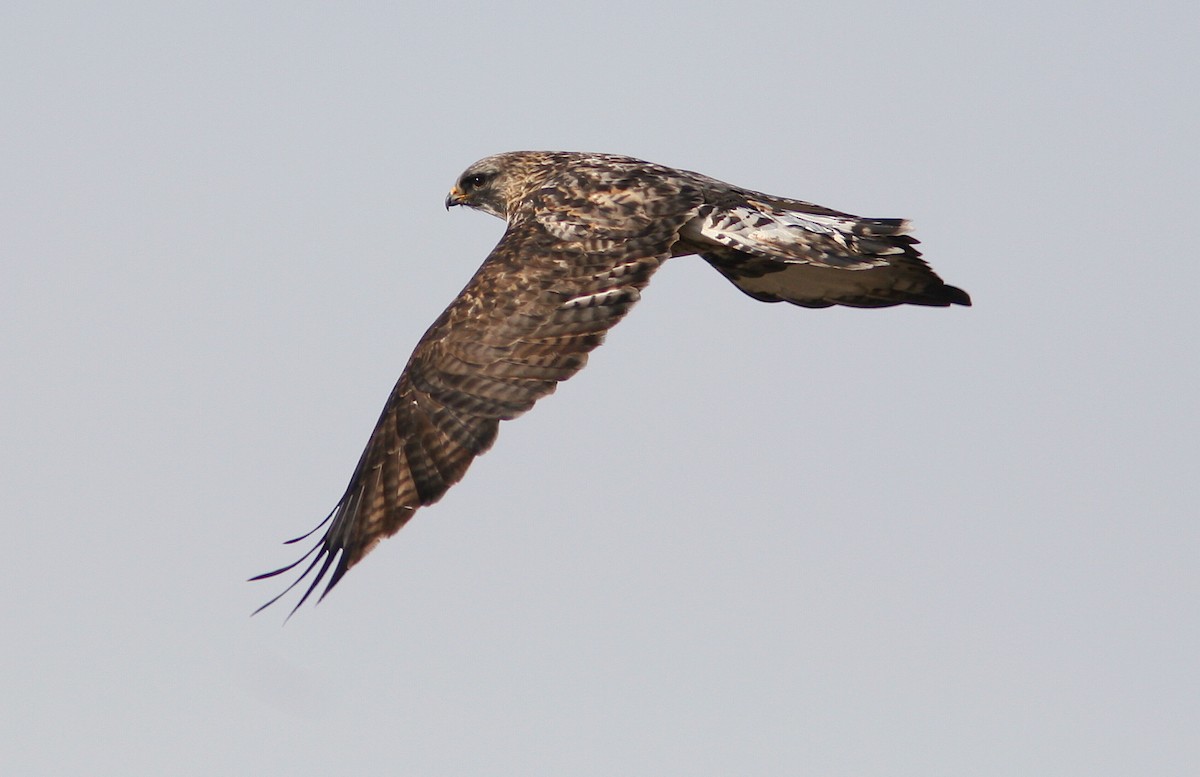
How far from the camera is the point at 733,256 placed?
51.3 feet

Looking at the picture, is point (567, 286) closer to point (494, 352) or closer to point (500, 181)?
→ point (494, 352)

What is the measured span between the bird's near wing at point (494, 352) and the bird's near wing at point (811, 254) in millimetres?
351

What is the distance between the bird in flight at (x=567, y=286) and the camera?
1328cm

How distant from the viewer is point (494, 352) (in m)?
13.7

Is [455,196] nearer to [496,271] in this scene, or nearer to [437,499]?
[496,271]

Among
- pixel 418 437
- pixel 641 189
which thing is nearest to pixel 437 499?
pixel 418 437

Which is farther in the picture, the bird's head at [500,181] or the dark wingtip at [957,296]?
the bird's head at [500,181]

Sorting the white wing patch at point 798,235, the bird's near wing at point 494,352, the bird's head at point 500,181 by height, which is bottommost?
the bird's near wing at point 494,352

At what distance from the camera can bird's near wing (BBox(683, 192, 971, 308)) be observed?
1453cm

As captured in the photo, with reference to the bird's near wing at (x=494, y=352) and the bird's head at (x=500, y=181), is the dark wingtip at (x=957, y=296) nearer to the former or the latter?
the bird's near wing at (x=494, y=352)

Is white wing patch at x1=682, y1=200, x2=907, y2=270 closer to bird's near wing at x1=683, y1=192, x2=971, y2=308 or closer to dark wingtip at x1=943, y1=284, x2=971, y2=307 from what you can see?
bird's near wing at x1=683, y1=192, x2=971, y2=308

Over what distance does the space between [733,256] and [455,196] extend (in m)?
2.77

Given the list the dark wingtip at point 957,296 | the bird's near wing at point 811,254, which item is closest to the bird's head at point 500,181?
the bird's near wing at point 811,254

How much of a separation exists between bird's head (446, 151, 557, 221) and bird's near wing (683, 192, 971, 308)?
153 cm
